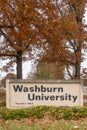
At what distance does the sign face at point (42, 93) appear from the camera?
51.4 ft

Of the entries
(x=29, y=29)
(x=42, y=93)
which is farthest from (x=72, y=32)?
(x=42, y=93)

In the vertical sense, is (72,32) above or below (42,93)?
above

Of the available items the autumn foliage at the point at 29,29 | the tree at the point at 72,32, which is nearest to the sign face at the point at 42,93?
the autumn foliage at the point at 29,29

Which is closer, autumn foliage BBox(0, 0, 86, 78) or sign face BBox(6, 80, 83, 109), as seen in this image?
sign face BBox(6, 80, 83, 109)

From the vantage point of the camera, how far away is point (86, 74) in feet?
108

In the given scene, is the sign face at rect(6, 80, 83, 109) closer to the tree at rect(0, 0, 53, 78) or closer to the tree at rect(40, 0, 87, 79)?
the tree at rect(0, 0, 53, 78)

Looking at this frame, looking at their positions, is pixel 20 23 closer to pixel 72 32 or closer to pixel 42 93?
pixel 72 32

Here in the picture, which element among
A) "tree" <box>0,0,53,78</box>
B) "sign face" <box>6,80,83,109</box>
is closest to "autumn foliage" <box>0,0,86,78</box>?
"tree" <box>0,0,53,78</box>

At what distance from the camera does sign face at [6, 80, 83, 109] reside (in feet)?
51.4

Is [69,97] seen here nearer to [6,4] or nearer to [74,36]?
[6,4]

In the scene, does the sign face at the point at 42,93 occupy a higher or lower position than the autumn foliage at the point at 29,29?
lower

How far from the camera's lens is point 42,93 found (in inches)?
619

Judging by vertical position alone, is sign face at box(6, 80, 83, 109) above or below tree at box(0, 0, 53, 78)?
below

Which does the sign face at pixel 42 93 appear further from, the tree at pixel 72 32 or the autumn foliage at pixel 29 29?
the tree at pixel 72 32
